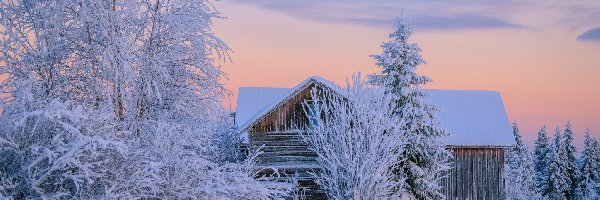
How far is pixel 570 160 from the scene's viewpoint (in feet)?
198

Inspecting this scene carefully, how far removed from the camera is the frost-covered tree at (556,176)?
58.5 m

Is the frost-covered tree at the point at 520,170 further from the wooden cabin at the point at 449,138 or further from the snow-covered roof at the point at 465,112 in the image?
the wooden cabin at the point at 449,138

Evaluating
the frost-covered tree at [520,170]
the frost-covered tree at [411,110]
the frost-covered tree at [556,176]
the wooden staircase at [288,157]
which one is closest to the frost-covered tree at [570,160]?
the frost-covered tree at [556,176]

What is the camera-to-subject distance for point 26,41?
16.3 metres

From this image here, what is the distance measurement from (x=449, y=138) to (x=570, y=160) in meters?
29.3

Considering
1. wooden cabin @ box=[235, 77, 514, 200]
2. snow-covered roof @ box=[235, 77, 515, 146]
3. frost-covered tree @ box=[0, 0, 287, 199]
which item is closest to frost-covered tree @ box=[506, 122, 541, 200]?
snow-covered roof @ box=[235, 77, 515, 146]

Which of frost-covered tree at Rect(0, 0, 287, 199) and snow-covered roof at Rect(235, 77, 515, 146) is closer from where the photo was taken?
frost-covered tree at Rect(0, 0, 287, 199)

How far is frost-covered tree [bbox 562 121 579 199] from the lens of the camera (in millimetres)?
59531

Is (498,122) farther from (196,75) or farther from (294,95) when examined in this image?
(196,75)

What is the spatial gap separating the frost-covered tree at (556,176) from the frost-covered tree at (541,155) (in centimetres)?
96

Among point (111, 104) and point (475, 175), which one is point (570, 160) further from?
point (111, 104)

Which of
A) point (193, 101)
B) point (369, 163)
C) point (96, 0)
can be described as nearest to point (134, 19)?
point (96, 0)

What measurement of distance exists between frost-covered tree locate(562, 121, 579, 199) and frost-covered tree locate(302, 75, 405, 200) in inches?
1570

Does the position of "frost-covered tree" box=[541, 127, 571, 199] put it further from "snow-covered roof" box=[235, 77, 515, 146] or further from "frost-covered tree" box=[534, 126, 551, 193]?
"snow-covered roof" box=[235, 77, 515, 146]
